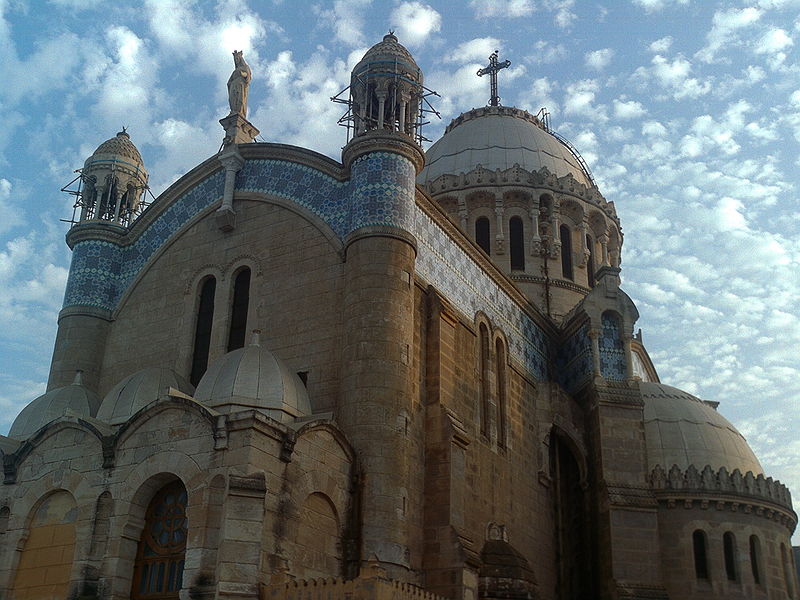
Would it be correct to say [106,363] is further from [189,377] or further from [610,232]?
[610,232]

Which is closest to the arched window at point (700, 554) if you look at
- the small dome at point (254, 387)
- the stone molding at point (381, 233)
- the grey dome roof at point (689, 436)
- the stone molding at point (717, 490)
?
the stone molding at point (717, 490)

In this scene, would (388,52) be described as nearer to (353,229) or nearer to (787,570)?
(353,229)

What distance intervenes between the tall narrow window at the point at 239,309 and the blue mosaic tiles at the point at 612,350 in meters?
10.9

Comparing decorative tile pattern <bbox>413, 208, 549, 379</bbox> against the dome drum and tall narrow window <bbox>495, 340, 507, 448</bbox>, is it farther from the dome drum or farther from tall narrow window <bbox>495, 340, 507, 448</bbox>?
the dome drum

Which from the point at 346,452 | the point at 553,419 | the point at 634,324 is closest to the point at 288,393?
the point at 346,452

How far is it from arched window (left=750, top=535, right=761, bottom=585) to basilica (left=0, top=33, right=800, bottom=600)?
10cm

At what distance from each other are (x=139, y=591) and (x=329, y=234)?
29.6ft

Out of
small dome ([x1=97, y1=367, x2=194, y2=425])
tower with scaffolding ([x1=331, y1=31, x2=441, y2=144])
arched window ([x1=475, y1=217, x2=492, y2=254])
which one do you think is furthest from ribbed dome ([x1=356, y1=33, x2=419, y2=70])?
arched window ([x1=475, y1=217, x2=492, y2=254])

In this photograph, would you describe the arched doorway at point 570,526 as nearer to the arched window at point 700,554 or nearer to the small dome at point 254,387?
the arched window at point 700,554

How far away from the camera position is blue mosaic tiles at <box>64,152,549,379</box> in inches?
837

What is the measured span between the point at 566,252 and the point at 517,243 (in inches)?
79.6

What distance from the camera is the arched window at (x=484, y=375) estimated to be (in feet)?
75.9

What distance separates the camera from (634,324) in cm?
2798

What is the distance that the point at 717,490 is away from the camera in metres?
25.9
